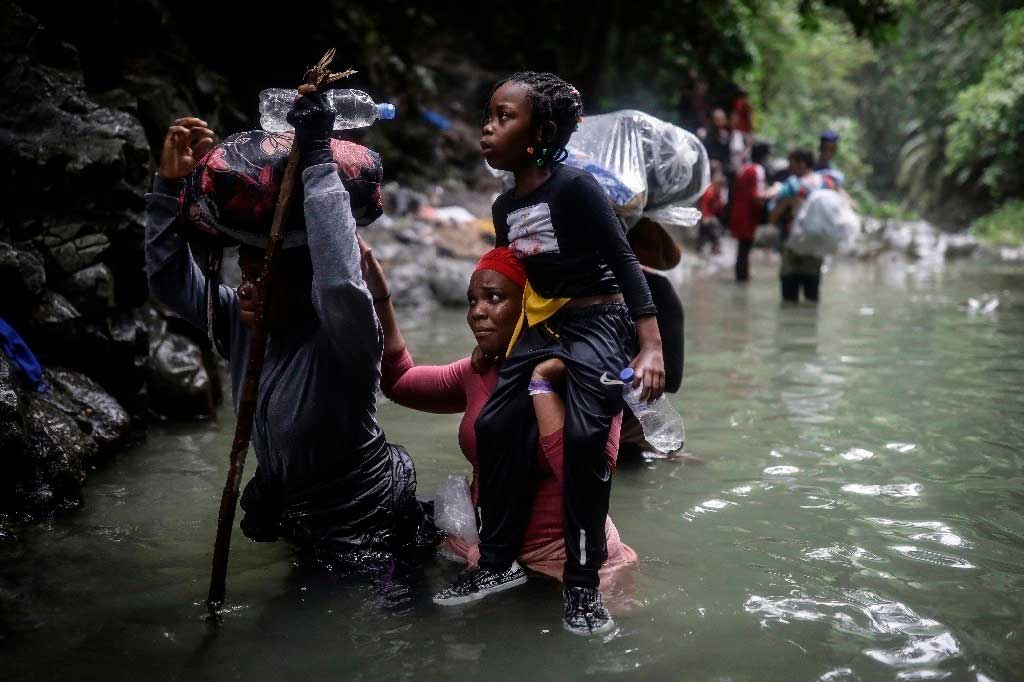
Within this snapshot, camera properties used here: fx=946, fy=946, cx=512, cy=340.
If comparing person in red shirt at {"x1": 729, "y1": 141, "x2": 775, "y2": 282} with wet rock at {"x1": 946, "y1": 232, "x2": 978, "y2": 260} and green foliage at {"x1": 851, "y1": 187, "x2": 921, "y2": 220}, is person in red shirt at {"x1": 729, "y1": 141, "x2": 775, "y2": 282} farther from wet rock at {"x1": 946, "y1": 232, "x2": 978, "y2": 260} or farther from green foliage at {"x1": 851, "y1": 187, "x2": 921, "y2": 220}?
green foliage at {"x1": 851, "y1": 187, "x2": 921, "y2": 220}

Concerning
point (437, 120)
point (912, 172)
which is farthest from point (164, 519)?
point (912, 172)

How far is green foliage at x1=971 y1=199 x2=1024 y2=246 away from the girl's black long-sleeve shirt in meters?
20.6

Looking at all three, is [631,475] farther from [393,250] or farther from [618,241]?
[393,250]

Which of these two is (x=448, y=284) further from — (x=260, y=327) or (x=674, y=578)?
(x=260, y=327)

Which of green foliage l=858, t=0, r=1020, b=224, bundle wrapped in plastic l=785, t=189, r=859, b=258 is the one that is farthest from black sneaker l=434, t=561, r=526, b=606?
green foliage l=858, t=0, r=1020, b=224

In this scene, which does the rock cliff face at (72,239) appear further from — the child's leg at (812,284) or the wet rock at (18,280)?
the child's leg at (812,284)

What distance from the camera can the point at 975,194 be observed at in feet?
84.6

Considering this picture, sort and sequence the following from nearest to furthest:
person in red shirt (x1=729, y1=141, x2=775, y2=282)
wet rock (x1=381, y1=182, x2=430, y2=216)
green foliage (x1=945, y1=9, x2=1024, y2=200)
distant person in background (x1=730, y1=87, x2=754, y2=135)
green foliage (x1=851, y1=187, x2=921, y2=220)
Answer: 1. person in red shirt (x1=729, y1=141, x2=775, y2=282)
2. wet rock (x1=381, y1=182, x2=430, y2=216)
3. distant person in background (x1=730, y1=87, x2=754, y2=135)
4. green foliage (x1=945, y1=9, x2=1024, y2=200)
5. green foliage (x1=851, y1=187, x2=921, y2=220)

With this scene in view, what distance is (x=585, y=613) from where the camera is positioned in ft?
8.56

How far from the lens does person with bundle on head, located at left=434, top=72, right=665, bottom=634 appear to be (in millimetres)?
2727

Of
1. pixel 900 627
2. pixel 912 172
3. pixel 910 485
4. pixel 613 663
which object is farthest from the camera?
pixel 912 172

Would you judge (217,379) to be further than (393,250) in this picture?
No

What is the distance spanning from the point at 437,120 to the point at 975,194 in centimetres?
1745

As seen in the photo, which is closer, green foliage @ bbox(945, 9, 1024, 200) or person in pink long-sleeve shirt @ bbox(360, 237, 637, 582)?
person in pink long-sleeve shirt @ bbox(360, 237, 637, 582)
